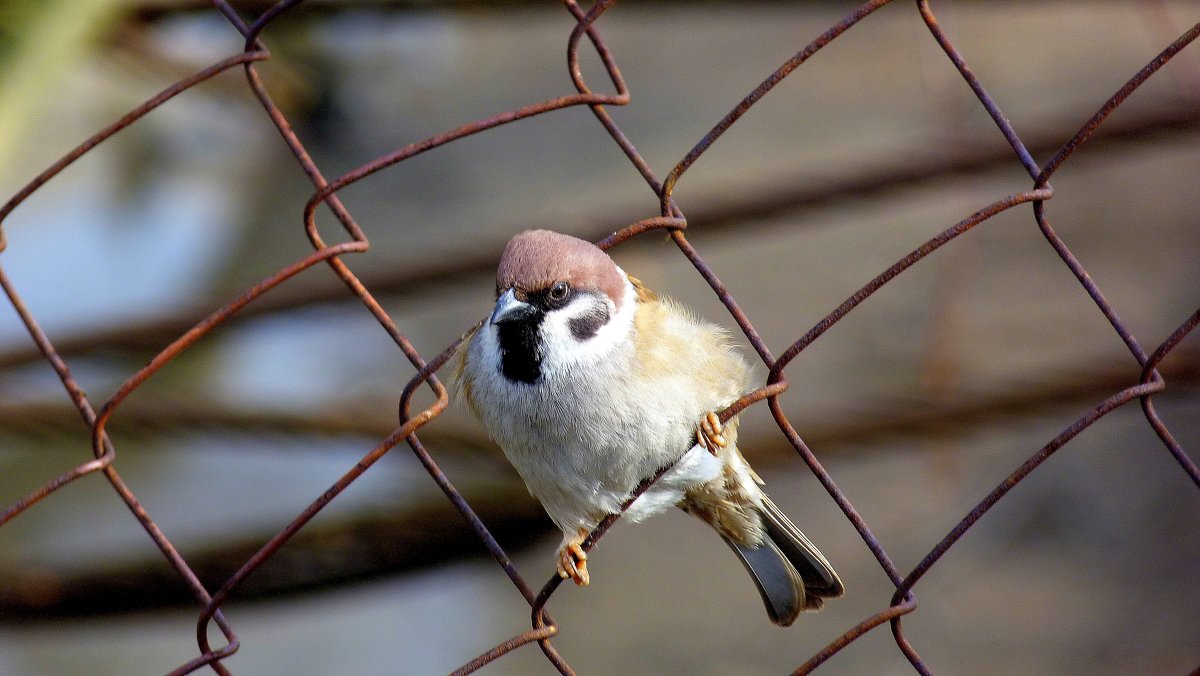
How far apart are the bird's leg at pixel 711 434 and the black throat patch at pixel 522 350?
0.86ft

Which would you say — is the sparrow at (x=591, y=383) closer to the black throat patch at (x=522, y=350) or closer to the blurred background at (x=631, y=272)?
the black throat patch at (x=522, y=350)

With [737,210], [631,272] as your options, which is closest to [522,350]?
[737,210]

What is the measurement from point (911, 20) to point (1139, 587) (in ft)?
7.61

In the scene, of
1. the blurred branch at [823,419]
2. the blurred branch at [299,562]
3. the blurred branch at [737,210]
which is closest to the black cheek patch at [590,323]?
the blurred branch at [737,210]

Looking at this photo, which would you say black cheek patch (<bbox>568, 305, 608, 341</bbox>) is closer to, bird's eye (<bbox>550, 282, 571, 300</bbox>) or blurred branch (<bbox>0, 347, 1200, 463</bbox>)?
bird's eye (<bbox>550, 282, 571, 300</bbox>)

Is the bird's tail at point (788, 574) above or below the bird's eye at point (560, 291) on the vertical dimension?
below

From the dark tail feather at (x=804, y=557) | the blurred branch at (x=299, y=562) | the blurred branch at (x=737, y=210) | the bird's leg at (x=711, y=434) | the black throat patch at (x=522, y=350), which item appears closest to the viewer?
the bird's leg at (x=711, y=434)

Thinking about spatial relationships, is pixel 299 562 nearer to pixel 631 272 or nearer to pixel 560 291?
pixel 631 272

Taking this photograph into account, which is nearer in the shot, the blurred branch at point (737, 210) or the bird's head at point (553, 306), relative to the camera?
the bird's head at point (553, 306)

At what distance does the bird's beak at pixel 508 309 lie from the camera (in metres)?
1.72

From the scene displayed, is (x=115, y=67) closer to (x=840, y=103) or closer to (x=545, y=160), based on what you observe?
(x=545, y=160)

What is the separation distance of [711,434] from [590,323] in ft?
0.87

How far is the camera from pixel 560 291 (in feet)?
5.82

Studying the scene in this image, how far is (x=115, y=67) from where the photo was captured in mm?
4520
